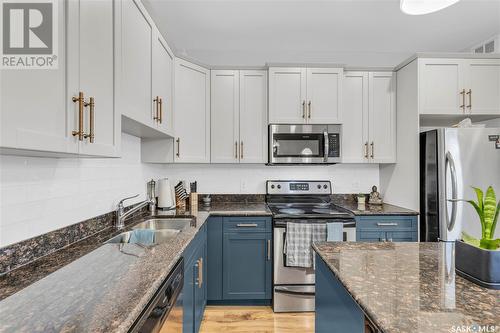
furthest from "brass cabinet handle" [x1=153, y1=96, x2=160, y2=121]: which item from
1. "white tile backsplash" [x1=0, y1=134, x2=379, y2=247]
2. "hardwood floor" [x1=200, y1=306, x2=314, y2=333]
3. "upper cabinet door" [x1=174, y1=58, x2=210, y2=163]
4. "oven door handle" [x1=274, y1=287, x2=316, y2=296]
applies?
"oven door handle" [x1=274, y1=287, x2=316, y2=296]

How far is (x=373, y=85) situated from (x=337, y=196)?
4.31ft

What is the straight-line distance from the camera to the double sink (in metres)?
1.77

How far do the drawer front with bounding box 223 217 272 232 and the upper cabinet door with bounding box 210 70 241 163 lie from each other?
0.67 m

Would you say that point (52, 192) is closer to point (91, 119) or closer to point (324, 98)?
point (91, 119)

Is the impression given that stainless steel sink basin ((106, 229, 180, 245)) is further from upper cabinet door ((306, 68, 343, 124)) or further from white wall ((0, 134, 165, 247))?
upper cabinet door ((306, 68, 343, 124))

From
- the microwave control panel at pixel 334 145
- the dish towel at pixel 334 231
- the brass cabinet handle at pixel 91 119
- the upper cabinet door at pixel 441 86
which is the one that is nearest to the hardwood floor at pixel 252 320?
the dish towel at pixel 334 231

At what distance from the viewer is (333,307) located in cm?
118

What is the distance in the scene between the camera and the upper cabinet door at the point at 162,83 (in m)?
2.06

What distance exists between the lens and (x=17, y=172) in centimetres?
117

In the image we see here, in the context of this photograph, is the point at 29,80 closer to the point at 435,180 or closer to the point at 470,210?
the point at 435,180

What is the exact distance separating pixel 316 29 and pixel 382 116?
1.18 m

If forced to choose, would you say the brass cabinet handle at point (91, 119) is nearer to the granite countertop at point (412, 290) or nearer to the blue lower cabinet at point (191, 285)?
the blue lower cabinet at point (191, 285)

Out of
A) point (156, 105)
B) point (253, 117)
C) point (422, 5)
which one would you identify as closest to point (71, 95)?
point (156, 105)

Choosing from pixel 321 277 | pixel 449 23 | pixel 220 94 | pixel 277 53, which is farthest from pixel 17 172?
pixel 449 23
